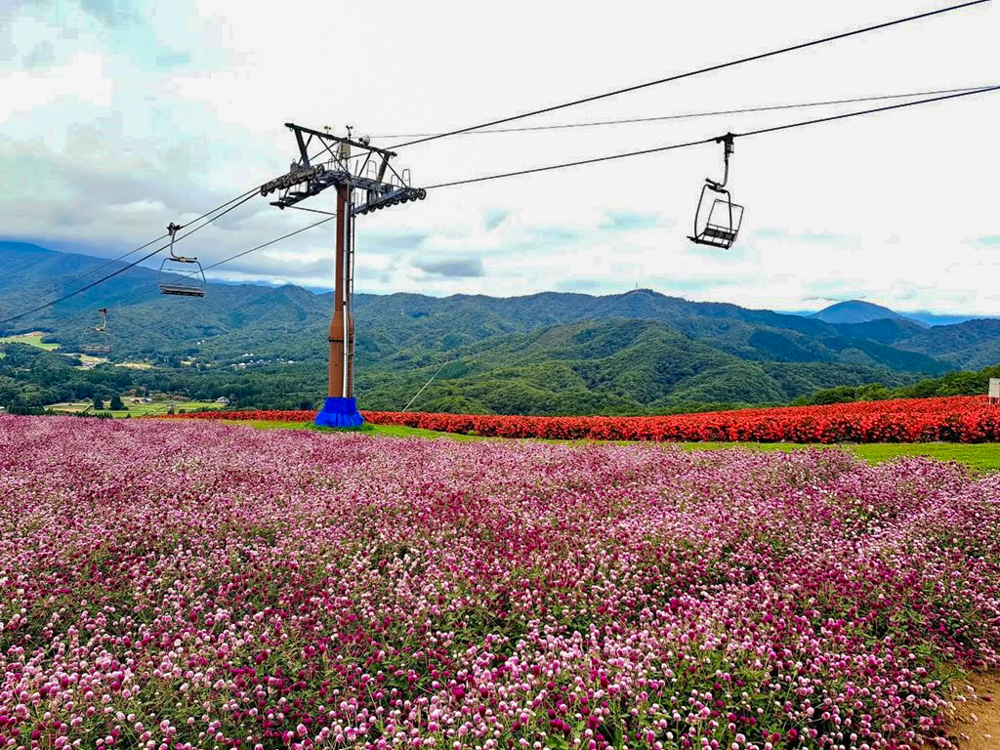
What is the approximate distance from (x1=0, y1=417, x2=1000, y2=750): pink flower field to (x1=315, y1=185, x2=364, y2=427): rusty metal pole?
1362 centimetres

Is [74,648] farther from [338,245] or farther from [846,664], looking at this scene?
[338,245]

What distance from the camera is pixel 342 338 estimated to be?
2512 cm

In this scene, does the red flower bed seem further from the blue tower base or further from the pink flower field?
the pink flower field

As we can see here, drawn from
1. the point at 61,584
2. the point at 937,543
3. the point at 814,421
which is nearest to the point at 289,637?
the point at 61,584

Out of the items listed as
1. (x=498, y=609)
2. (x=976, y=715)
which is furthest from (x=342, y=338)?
(x=976, y=715)

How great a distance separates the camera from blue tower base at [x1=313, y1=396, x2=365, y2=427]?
25.1 m

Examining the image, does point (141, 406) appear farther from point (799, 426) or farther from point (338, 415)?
point (799, 426)

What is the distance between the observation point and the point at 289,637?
5203mm

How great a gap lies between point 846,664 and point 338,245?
24.0 m

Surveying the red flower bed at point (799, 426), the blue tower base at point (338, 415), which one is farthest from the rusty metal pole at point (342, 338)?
the red flower bed at point (799, 426)

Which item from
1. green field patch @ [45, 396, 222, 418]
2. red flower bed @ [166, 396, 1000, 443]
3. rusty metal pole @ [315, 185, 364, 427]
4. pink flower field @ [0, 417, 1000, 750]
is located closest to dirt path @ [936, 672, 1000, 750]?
pink flower field @ [0, 417, 1000, 750]

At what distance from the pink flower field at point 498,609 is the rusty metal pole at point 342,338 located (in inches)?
A: 536

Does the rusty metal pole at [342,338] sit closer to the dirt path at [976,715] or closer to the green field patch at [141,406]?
the dirt path at [976,715]

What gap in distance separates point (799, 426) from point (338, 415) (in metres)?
17.4
